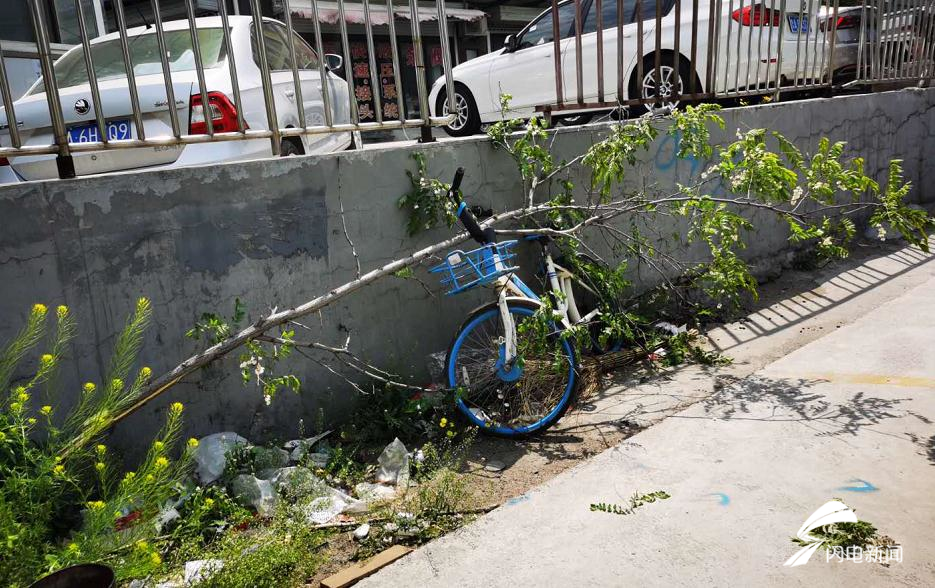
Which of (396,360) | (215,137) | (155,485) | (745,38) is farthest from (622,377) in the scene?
(745,38)

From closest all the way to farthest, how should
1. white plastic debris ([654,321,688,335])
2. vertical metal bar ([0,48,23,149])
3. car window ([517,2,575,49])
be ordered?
vertical metal bar ([0,48,23,149]) → white plastic debris ([654,321,688,335]) → car window ([517,2,575,49])

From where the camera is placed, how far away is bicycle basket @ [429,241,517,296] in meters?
4.20

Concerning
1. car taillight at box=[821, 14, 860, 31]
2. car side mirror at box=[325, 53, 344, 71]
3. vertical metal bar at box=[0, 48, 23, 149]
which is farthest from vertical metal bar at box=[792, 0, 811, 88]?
vertical metal bar at box=[0, 48, 23, 149]

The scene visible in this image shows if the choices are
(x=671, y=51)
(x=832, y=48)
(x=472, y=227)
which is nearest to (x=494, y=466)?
(x=472, y=227)

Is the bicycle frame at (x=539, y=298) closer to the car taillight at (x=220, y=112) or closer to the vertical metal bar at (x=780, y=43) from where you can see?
the car taillight at (x=220, y=112)

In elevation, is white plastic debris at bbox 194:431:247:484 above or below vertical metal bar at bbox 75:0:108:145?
below

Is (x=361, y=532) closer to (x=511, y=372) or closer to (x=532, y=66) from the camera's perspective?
(x=511, y=372)

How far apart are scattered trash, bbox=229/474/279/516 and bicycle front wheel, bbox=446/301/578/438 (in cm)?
114

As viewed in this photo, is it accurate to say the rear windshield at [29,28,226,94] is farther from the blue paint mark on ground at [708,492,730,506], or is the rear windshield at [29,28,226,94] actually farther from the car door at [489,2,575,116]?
the car door at [489,2,575,116]

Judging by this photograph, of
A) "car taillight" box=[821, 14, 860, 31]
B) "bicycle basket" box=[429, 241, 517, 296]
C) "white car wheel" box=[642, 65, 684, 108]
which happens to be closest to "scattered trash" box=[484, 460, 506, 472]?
"bicycle basket" box=[429, 241, 517, 296]

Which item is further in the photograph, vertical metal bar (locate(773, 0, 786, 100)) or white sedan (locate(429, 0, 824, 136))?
vertical metal bar (locate(773, 0, 786, 100))

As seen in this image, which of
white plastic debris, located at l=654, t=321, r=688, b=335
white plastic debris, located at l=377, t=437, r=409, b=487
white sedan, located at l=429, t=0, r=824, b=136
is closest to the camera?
white plastic debris, located at l=377, t=437, r=409, b=487

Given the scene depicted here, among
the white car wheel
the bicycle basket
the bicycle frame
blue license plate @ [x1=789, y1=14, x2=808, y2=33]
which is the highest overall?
blue license plate @ [x1=789, y1=14, x2=808, y2=33]

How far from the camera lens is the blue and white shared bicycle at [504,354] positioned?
4.18 m
